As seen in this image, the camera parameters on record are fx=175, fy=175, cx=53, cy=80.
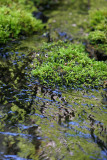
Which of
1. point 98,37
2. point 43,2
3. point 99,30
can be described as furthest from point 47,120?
point 43,2

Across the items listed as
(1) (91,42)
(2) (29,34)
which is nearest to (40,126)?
(1) (91,42)

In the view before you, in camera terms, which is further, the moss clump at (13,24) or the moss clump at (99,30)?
the moss clump at (13,24)

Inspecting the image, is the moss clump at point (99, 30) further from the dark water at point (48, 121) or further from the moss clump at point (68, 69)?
the dark water at point (48, 121)

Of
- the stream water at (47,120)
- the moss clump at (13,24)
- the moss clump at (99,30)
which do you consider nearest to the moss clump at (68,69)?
the stream water at (47,120)

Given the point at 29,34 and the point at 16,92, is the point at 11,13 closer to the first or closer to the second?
the point at 29,34

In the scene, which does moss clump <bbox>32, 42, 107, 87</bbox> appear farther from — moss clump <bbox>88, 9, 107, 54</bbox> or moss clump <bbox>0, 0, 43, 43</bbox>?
moss clump <bbox>0, 0, 43, 43</bbox>

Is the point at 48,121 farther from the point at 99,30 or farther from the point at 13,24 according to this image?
the point at 99,30
